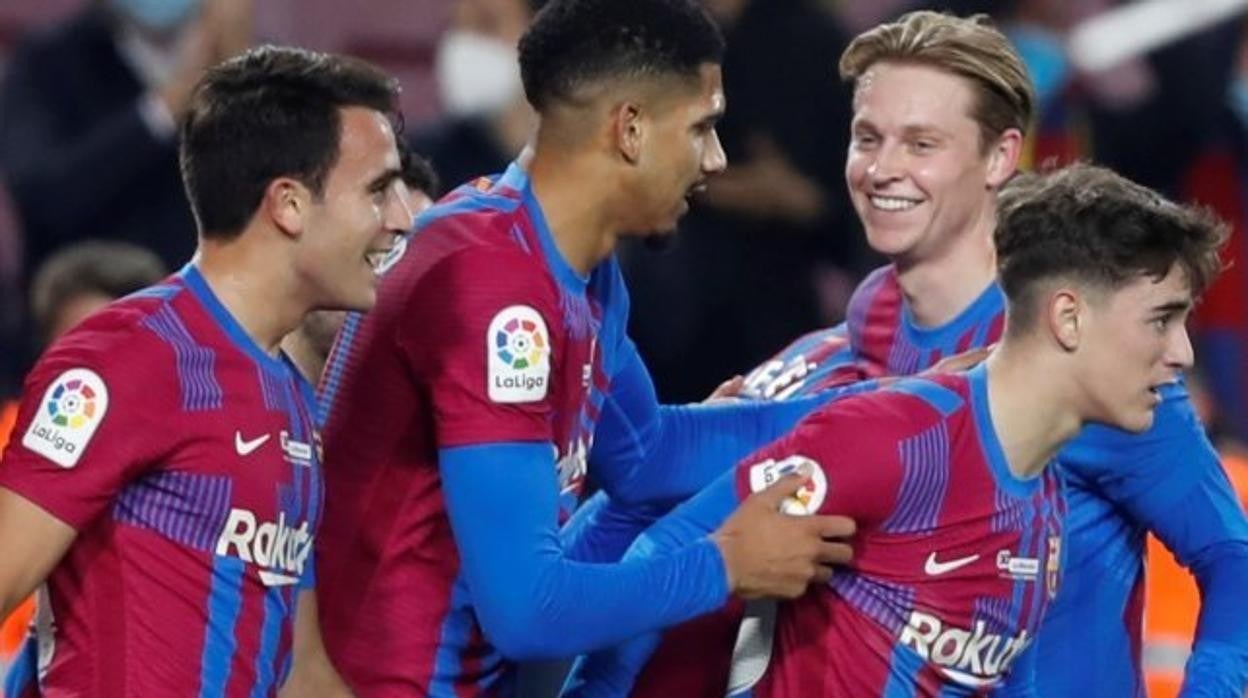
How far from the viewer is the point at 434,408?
472 centimetres

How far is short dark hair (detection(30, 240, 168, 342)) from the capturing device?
26.2 feet

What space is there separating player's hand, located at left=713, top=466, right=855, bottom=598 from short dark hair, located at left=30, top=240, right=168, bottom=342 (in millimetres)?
3374

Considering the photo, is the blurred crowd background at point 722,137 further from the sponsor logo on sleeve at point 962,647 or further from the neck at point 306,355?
the sponsor logo on sleeve at point 962,647

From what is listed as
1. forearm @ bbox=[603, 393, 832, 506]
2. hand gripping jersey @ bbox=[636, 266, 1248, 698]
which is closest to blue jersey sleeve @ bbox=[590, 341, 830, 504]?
forearm @ bbox=[603, 393, 832, 506]

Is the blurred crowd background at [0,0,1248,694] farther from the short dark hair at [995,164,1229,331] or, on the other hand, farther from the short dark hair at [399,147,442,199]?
the short dark hair at [995,164,1229,331]

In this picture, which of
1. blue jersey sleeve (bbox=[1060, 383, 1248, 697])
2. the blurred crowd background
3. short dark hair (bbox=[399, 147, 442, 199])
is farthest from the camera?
the blurred crowd background

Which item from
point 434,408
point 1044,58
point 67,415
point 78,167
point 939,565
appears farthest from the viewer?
point 1044,58

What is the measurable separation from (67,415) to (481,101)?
4523mm

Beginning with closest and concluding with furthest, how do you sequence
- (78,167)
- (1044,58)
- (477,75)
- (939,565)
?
(939,565)
(78,167)
(477,75)
(1044,58)

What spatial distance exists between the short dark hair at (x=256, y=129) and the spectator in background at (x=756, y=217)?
4067 millimetres

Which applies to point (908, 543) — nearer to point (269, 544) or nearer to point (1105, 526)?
point (1105, 526)

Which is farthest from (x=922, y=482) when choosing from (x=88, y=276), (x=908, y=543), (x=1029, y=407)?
(x=88, y=276)

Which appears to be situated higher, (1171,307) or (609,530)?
(1171,307)

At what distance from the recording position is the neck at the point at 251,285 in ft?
15.5
